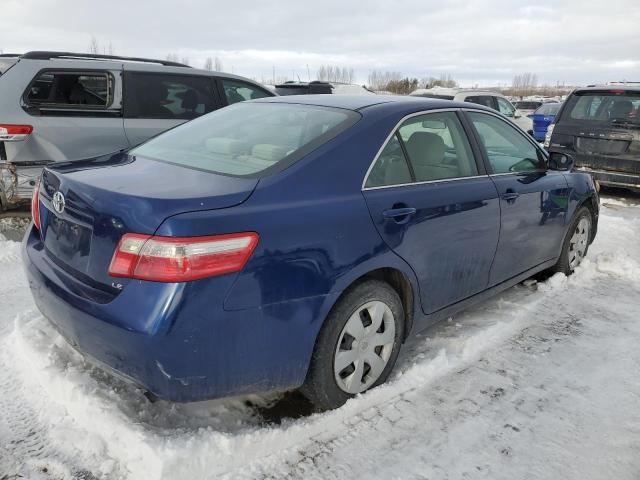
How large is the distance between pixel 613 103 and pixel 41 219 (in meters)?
8.39

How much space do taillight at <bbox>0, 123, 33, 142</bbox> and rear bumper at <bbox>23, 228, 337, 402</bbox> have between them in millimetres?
3355

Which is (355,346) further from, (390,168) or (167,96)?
(167,96)

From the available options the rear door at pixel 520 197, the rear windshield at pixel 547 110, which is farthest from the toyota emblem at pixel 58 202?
the rear windshield at pixel 547 110

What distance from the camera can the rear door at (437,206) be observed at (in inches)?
108

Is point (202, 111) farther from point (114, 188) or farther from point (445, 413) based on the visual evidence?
point (445, 413)

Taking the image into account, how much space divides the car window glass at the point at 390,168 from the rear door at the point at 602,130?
6629 millimetres

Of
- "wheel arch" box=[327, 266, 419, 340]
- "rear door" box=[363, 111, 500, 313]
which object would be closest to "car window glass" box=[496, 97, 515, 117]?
"rear door" box=[363, 111, 500, 313]

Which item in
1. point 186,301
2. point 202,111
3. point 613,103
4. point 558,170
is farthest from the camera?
point 613,103

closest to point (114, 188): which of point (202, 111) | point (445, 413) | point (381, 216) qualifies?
point (381, 216)

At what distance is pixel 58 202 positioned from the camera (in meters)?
2.46

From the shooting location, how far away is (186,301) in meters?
2.03

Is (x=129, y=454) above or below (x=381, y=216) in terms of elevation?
below

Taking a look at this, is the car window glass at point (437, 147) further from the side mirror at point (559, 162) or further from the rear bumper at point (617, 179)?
the rear bumper at point (617, 179)

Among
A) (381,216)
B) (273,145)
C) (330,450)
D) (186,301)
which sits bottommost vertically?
(330,450)
